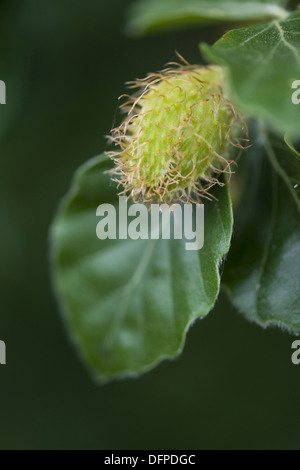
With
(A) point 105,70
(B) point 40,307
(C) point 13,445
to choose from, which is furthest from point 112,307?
(C) point 13,445

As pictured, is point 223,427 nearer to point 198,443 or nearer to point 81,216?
point 198,443

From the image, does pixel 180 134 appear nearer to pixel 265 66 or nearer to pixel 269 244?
pixel 265 66

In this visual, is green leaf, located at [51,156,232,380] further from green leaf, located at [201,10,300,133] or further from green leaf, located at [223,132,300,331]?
green leaf, located at [201,10,300,133]

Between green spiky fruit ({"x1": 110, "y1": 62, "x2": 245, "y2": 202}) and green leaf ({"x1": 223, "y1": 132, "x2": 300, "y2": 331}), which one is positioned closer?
green spiky fruit ({"x1": 110, "y1": 62, "x2": 245, "y2": 202})

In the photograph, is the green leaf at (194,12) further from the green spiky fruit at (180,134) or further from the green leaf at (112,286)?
the green leaf at (112,286)

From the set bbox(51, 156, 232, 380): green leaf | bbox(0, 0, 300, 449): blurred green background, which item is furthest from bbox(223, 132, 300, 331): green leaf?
bbox(0, 0, 300, 449): blurred green background
